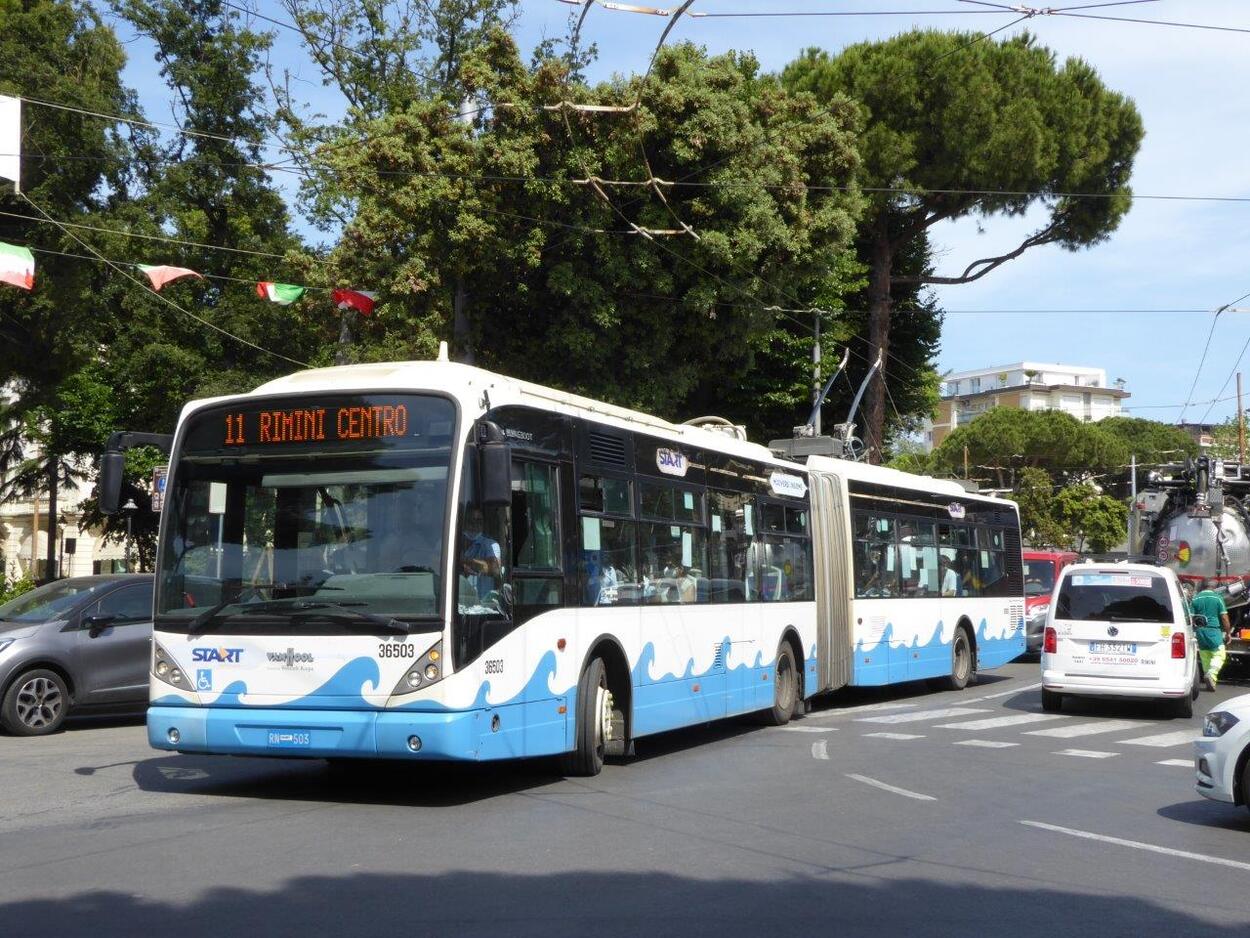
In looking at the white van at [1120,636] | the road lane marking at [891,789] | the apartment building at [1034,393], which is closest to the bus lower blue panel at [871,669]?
the white van at [1120,636]

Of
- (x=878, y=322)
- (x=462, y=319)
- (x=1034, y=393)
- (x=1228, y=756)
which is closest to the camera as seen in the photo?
(x=1228, y=756)

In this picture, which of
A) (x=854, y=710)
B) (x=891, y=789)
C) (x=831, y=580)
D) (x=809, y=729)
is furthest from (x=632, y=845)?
(x=854, y=710)

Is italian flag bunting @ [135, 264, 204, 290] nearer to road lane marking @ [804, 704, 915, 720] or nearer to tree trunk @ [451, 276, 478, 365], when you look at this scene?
tree trunk @ [451, 276, 478, 365]

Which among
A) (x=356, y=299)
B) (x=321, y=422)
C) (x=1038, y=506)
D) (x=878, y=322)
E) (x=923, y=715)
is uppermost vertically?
(x=878, y=322)

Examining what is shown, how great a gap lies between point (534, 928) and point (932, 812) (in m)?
4.68

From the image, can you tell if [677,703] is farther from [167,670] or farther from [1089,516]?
[1089,516]

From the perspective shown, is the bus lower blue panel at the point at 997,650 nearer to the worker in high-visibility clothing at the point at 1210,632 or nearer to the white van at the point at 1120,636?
the worker in high-visibility clothing at the point at 1210,632

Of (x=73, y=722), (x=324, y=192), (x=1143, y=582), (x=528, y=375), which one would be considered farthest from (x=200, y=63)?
(x=1143, y=582)

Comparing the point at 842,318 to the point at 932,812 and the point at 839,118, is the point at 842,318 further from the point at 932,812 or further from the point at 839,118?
the point at 932,812

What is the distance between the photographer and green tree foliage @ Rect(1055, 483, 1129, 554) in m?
77.3

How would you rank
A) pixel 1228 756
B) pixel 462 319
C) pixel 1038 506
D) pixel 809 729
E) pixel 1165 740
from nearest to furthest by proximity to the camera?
pixel 1228 756, pixel 1165 740, pixel 809 729, pixel 462 319, pixel 1038 506

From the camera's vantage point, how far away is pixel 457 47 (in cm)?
3114

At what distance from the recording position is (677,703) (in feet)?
44.2

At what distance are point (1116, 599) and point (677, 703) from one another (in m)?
7.16
